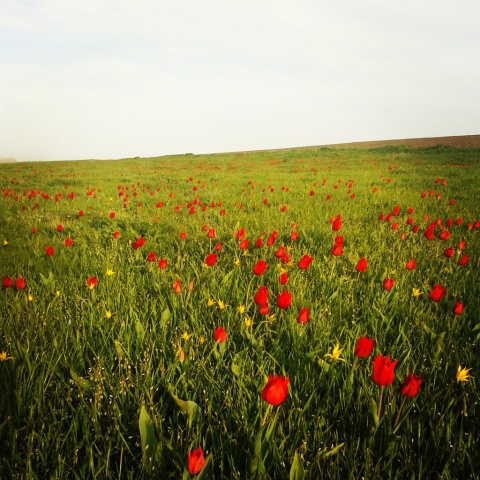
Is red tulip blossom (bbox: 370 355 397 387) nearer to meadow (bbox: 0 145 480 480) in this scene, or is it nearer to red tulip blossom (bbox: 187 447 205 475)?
meadow (bbox: 0 145 480 480)

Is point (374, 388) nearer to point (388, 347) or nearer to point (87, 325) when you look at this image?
point (388, 347)

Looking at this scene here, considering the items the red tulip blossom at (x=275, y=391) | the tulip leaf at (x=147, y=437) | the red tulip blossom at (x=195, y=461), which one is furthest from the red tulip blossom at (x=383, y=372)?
the tulip leaf at (x=147, y=437)

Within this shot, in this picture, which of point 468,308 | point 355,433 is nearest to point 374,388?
point 355,433

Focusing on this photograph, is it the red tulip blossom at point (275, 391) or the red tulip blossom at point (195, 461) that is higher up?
the red tulip blossom at point (275, 391)

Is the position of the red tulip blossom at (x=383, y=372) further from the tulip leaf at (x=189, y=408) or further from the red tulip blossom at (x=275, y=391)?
the tulip leaf at (x=189, y=408)

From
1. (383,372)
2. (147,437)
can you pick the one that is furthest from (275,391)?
(147,437)

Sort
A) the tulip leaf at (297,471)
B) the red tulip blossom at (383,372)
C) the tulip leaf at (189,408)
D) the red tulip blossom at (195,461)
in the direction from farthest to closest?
the tulip leaf at (189,408) → the red tulip blossom at (383,372) → the tulip leaf at (297,471) → the red tulip blossom at (195,461)

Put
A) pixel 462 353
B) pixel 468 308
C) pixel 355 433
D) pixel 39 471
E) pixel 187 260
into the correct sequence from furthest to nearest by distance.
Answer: pixel 187 260, pixel 468 308, pixel 462 353, pixel 355 433, pixel 39 471

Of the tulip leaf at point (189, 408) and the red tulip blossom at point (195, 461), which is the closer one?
the red tulip blossom at point (195, 461)

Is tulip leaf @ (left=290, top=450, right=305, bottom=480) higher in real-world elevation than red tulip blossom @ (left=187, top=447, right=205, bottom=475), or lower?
Result: lower

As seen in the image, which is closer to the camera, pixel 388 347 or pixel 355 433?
pixel 355 433

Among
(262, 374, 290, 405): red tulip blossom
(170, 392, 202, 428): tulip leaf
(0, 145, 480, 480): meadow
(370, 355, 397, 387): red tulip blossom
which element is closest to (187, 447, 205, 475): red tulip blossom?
(0, 145, 480, 480): meadow

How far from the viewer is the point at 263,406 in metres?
1.41

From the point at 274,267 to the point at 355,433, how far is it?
1826mm
